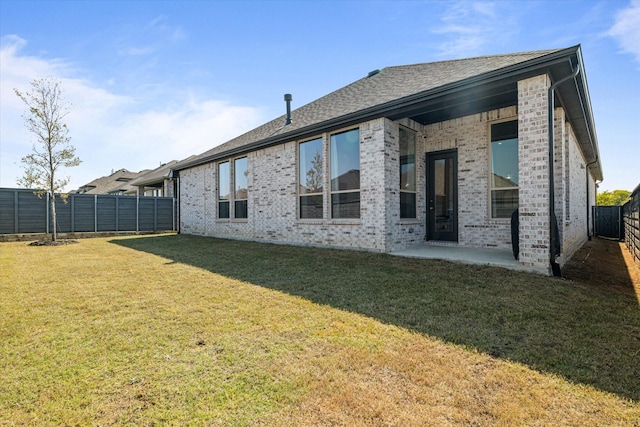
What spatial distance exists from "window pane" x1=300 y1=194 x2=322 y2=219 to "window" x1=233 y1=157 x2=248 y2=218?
9.81 ft

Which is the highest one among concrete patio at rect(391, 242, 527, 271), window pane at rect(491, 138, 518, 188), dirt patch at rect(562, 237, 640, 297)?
window pane at rect(491, 138, 518, 188)

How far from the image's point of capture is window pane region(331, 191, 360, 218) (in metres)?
7.63

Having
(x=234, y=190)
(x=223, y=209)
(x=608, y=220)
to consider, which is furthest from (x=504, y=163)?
(x=608, y=220)

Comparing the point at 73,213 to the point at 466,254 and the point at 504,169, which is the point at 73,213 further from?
the point at 504,169

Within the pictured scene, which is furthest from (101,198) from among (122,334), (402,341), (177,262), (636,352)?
(636,352)

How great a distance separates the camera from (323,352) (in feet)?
8.02

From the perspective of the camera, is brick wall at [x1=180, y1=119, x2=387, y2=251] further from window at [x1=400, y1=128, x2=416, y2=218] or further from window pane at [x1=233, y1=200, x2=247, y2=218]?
window at [x1=400, y1=128, x2=416, y2=218]

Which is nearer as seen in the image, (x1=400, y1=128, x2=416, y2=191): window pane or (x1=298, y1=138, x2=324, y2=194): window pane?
(x1=400, y1=128, x2=416, y2=191): window pane

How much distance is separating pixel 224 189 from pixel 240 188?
1.21 meters

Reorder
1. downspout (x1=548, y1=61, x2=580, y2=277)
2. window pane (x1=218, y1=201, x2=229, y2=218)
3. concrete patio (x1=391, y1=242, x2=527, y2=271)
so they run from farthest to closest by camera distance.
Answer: window pane (x1=218, y1=201, x2=229, y2=218), concrete patio (x1=391, y1=242, x2=527, y2=271), downspout (x1=548, y1=61, x2=580, y2=277)

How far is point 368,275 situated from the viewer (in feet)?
16.5

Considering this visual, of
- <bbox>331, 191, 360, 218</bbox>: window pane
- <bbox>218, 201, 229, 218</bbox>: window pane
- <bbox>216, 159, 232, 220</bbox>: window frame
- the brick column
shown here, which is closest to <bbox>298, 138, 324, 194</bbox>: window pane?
<bbox>331, 191, 360, 218</bbox>: window pane

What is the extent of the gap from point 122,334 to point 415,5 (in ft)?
26.9

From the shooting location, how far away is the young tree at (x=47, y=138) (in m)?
11.5
